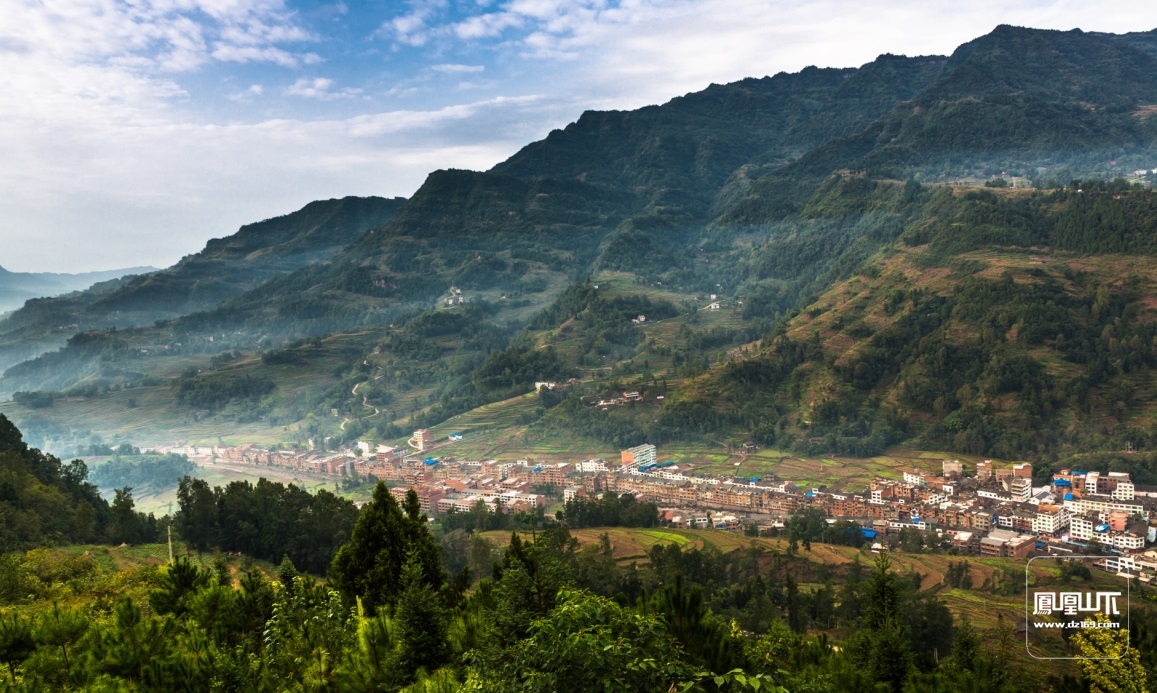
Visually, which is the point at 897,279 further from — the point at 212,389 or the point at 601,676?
the point at 212,389

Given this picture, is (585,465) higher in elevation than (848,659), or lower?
lower

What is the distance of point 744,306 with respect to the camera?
103m

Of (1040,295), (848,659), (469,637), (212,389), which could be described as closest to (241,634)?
(469,637)

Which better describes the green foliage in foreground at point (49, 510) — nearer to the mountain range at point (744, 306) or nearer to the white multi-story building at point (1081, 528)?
the mountain range at point (744, 306)

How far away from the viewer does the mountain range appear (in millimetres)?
57656

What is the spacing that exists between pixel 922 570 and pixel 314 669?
29506 millimetres

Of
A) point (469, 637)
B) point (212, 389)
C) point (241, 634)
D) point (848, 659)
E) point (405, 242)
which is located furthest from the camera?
point (405, 242)

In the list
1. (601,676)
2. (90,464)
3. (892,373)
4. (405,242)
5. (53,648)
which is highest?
(405,242)

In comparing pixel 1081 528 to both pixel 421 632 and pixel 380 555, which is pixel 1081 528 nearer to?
pixel 380 555

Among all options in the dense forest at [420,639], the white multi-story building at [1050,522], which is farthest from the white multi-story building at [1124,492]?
the dense forest at [420,639]

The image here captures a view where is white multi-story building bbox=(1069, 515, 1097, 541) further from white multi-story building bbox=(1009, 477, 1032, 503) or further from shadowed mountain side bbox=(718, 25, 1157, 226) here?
shadowed mountain side bbox=(718, 25, 1157, 226)

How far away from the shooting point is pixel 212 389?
93.8 meters

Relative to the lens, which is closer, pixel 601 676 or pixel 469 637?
pixel 601 676

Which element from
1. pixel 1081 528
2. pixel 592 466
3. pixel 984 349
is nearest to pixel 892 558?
pixel 1081 528
